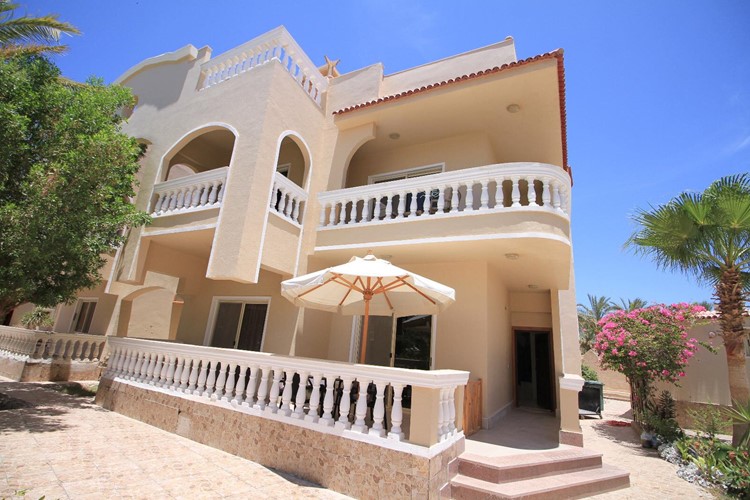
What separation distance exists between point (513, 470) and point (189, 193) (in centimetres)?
920

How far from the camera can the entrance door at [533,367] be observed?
13.3 metres

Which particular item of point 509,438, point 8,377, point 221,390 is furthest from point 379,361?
point 8,377

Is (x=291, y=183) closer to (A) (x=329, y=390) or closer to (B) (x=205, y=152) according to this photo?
(A) (x=329, y=390)

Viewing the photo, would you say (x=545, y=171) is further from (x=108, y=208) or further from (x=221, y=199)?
(x=108, y=208)

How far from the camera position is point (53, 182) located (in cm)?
682

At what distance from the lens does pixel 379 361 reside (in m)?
9.35

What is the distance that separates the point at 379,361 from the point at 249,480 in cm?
476

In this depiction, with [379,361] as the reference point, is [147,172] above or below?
above

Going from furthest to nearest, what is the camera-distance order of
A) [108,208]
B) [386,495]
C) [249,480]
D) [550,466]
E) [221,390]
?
[108,208], [221,390], [550,466], [249,480], [386,495]

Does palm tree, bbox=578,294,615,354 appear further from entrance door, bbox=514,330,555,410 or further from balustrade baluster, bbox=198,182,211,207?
balustrade baluster, bbox=198,182,211,207

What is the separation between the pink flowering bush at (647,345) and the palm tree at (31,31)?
18.9 m

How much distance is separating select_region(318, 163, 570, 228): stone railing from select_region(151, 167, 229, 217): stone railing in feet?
8.34

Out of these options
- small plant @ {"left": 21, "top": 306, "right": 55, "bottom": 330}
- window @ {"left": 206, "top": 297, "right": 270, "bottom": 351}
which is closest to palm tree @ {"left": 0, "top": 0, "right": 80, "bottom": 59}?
window @ {"left": 206, "top": 297, "right": 270, "bottom": 351}

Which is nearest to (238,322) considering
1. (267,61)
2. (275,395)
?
(275,395)
